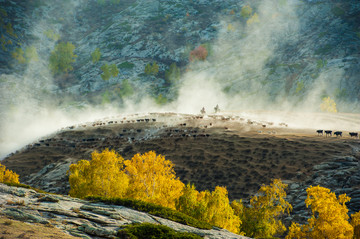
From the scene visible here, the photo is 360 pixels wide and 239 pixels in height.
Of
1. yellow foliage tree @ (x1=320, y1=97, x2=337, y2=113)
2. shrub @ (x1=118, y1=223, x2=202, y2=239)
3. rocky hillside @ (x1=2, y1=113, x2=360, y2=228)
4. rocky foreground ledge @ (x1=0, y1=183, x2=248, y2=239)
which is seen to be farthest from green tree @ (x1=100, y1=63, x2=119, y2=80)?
shrub @ (x1=118, y1=223, x2=202, y2=239)

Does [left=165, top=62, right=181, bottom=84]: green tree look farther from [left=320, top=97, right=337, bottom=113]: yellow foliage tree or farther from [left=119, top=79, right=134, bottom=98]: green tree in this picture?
[left=320, top=97, right=337, bottom=113]: yellow foliage tree

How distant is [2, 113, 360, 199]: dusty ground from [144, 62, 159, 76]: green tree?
89075mm

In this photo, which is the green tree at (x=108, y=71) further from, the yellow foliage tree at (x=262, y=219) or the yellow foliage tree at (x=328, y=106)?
the yellow foliage tree at (x=262, y=219)

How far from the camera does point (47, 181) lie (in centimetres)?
6284

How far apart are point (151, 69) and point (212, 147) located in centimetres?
13097

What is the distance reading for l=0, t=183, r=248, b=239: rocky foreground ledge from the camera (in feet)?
56.0

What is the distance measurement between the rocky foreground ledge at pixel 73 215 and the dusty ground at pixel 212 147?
32.7 m

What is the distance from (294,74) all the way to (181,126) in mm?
104824

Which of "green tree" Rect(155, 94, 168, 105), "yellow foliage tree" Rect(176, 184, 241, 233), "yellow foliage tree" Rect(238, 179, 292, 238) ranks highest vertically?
"green tree" Rect(155, 94, 168, 105)

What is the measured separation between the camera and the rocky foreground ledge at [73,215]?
56.0 feet

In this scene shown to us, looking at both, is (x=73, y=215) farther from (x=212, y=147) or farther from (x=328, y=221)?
(x=212, y=147)

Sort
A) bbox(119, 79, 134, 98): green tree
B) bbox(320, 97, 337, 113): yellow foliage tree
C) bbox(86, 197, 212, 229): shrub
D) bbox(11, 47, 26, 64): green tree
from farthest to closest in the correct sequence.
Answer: bbox(11, 47, 26, 64): green tree
bbox(119, 79, 134, 98): green tree
bbox(320, 97, 337, 113): yellow foliage tree
bbox(86, 197, 212, 229): shrub

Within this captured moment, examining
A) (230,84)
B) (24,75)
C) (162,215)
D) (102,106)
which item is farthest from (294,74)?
(24,75)

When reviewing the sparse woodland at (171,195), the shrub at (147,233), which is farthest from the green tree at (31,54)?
the shrub at (147,233)
